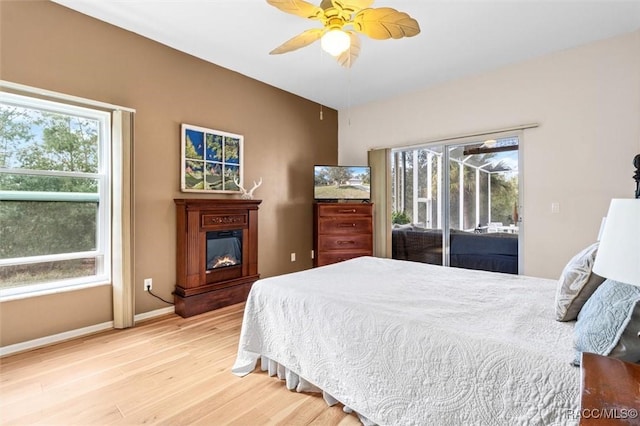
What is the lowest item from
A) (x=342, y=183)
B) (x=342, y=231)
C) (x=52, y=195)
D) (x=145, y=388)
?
(x=145, y=388)

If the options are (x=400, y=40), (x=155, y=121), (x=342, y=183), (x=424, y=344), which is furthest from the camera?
(x=342, y=183)

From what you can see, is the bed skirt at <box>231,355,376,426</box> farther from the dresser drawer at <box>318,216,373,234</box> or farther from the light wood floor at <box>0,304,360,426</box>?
the dresser drawer at <box>318,216,373,234</box>

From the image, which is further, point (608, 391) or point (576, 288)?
point (576, 288)

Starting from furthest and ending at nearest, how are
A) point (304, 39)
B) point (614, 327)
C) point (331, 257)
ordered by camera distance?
1. point (331, 257)
2. point (304, 39)
3. point (614, 327)

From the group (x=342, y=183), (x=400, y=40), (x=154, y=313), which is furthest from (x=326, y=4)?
(x=154, y=313)

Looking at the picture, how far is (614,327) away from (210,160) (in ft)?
11.5

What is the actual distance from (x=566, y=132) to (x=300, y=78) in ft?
9.98

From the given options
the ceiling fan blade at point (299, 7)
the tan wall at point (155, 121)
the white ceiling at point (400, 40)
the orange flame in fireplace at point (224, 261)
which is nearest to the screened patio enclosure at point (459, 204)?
the white ceiling at point (400, 40)

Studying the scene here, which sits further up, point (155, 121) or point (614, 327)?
point (155, 121)

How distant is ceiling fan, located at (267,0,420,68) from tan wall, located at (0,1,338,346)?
1692mm

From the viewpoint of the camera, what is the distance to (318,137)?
488 centimetres

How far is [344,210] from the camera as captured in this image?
4.36 meters

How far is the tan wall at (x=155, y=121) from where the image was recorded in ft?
7.87

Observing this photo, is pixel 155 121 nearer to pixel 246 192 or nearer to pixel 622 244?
pixel 246 192
